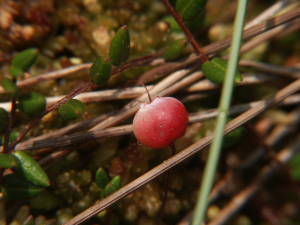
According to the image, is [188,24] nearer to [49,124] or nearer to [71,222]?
[49,124]

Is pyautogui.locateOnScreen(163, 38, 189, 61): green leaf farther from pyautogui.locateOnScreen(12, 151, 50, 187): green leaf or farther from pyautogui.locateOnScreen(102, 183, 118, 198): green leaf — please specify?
pyautogui.locateOnScreen(12, 151, 50, 187): green leaf

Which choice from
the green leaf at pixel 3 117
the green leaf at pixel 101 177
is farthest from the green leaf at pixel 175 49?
the green leaf at pixel 3 117

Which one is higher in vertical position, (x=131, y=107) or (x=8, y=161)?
(x=131, y=107)

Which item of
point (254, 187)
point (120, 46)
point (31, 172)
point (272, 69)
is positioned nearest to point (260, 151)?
point (254, 187)

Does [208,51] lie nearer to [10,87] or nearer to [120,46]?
[120,46]

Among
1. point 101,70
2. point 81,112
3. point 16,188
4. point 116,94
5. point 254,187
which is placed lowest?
point 254,187

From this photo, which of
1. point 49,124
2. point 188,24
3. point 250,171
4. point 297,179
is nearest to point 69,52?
point 49,124

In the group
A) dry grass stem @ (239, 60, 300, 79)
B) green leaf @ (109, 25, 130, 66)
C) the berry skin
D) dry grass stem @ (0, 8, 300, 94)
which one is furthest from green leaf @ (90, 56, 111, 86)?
dry grass stem @ (239, 60, 300, 79)
